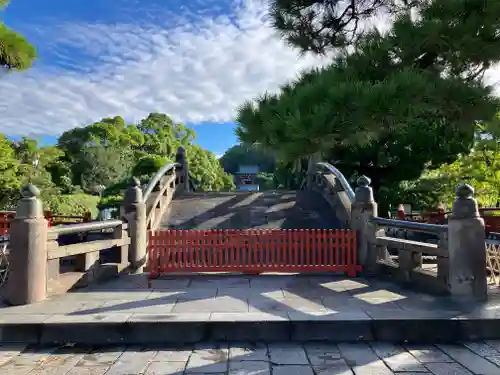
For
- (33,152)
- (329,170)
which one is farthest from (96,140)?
(329,170)

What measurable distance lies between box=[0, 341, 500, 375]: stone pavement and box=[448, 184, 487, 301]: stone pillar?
1114 mm

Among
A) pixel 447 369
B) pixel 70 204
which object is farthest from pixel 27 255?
pixel 70 204

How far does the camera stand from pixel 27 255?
17.3 feet

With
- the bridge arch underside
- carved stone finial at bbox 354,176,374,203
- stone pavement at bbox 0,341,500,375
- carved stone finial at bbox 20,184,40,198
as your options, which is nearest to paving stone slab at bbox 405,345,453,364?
stone pavement at bbox 0,341,500,375

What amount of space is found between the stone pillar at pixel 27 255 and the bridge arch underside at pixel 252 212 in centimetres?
481

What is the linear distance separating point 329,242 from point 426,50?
388 cm

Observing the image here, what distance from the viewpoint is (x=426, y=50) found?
444cm

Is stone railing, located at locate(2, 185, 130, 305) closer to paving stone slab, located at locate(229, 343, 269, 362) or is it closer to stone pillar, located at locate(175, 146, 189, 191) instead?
paving stone slab, located at locate(229, 343, 269, 362)

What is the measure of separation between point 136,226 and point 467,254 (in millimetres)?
5809

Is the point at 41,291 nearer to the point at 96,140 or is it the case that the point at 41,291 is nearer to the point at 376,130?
the point at 376,130

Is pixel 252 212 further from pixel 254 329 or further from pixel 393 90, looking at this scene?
pixel 393 90

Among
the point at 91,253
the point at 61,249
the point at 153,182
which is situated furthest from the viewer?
the point at 153,182

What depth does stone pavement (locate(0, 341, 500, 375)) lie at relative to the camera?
3664 mm

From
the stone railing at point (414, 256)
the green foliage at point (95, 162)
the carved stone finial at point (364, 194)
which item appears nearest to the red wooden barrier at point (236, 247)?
the stone railing at point (414, 256)
